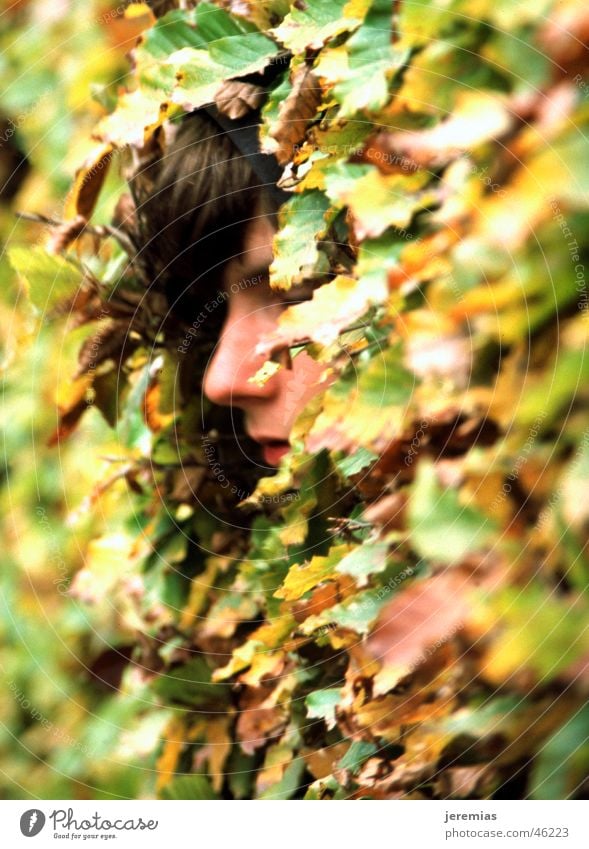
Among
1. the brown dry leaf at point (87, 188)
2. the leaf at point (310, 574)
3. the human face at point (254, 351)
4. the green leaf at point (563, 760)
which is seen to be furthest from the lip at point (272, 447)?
the green leaf at point (563, 760)

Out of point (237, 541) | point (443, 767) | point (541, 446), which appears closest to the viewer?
point (541, 446)

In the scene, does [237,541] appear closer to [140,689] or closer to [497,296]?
[140,689]

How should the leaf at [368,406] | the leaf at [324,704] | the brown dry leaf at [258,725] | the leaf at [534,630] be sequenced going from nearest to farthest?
the leaf at [534,630]
the leaf at [368,406]
the leaf at [324,704]
the brown dry leaf at [258,725]

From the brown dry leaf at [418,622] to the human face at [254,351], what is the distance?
0.81 ft

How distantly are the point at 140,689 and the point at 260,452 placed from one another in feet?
0.84

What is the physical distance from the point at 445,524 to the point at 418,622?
6 cm

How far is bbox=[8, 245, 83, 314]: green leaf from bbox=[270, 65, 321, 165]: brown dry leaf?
10.4 inches

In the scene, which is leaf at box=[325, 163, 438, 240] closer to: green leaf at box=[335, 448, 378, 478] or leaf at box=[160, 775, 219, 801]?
green leaf at box=[335, 448, 378, 478]

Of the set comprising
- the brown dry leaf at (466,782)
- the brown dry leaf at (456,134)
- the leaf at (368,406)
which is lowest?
the brown dry leaf at (466,782)

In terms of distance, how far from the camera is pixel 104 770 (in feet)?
2.95

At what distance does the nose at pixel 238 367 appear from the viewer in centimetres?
76

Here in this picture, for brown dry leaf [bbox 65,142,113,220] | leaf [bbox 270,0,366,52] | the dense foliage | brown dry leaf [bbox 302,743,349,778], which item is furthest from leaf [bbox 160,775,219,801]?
leaf [bbox 270,0,366,52]

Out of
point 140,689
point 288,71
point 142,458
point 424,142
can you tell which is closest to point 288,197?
point 288,71
